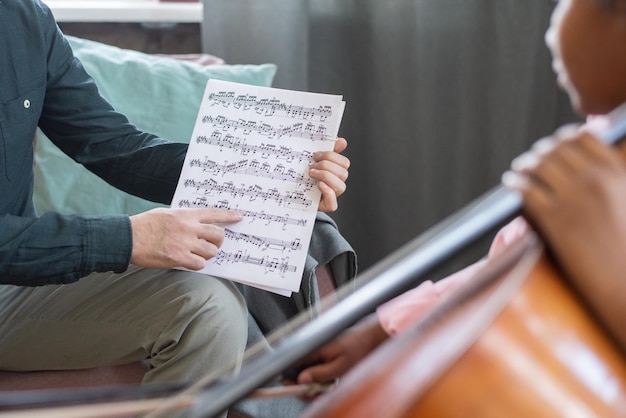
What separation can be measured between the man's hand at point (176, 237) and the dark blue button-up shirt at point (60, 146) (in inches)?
0.9

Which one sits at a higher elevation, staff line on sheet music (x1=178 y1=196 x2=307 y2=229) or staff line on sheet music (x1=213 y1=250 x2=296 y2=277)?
staff line on sheet music (x1=178 y1=196 x2=307 y2=229)

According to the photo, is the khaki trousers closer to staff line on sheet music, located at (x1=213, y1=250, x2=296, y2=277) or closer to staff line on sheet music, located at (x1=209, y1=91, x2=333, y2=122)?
staff line on sheet music, located at (x1=213, y1=250, x2=296, y2=277)

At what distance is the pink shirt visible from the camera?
2.83 ft

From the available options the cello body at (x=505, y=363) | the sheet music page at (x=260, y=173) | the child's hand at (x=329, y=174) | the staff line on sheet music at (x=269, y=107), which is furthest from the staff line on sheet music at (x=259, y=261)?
the cello body at (x=505, y=363)

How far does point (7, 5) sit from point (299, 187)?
629 mm

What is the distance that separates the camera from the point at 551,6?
2.06m

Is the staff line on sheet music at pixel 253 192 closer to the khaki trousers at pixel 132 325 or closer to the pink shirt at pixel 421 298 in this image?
the khaki trousers at pixel 132 325

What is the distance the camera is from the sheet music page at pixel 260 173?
1342mm

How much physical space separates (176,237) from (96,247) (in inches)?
4.9

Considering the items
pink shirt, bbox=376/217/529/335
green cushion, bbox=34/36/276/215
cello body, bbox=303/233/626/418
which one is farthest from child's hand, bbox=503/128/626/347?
green cushion, bbox=34/36/276/215

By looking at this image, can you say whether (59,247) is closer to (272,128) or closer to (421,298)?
(272,128)

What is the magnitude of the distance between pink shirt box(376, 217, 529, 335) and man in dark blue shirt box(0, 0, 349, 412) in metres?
0.44

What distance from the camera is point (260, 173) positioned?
1.40 meters

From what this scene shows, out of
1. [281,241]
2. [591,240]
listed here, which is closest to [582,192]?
[591,240]
